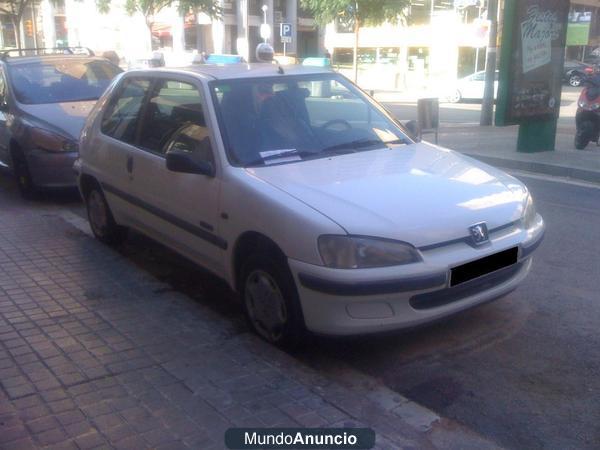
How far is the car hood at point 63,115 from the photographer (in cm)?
847

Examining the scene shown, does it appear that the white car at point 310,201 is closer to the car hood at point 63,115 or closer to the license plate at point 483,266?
the license plate at point 483,266

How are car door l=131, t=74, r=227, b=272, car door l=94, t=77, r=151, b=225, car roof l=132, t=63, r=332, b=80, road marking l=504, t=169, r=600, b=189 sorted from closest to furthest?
car door l=131, t=74, r=227, b=272 → car roof l=132, t=63, r=332, b=80 → car door l=94, t=77, r=151, b=225 → road marking l=504, t=169, r=600, b=189

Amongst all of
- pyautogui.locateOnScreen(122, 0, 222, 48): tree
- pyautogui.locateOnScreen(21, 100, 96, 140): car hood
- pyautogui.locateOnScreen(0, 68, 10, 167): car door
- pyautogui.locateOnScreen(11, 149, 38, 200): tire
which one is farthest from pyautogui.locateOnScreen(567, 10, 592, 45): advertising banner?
pyautogui.locateOnScreen(11, 149, 38, 200): tire

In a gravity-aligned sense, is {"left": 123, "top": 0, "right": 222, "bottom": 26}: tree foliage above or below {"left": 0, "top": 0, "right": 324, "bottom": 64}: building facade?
above

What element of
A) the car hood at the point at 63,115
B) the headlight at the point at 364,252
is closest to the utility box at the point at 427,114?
the car hood at the point at 63,115

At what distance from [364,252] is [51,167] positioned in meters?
5.55

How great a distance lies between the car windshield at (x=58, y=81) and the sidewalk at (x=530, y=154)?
6.28m

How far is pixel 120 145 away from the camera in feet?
19.6

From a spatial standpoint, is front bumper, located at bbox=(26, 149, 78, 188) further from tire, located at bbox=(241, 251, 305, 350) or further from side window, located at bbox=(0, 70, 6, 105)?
tire, located at bbox=(241, 251, 305, 350)

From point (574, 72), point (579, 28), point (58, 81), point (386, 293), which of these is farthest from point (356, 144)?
point (579, 28)

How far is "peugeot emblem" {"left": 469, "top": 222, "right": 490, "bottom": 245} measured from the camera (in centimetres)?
410

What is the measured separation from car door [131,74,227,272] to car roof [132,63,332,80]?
128 millimetres

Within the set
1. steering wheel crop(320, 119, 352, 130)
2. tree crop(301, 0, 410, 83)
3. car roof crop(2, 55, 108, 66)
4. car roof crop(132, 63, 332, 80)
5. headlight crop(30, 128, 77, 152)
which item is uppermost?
tree crop(301, 0, 410, 83)

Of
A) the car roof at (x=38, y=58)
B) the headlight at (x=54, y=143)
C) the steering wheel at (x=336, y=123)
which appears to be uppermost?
the car roof at (x=38, y=58)
